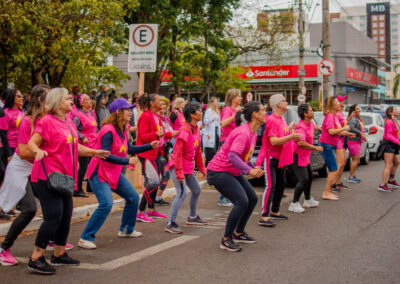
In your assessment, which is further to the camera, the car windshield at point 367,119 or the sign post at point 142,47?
the car windshield at point 367,119

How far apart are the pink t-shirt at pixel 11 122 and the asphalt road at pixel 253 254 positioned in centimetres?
158

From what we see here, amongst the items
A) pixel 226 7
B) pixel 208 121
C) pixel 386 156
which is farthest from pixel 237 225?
pixel 226 7

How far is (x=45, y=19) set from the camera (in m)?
11.9

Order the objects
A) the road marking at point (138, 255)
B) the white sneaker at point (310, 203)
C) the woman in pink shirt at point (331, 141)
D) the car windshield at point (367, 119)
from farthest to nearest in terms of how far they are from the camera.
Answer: the car windshield at point (367, 119) < the woman in pink shirt at point (331, 141) < the white sneaker at point (310, 203) < the road marking at point (138, 255)

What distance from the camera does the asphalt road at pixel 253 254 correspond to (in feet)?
16.5

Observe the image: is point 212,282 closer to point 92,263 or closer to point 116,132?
point 92,263

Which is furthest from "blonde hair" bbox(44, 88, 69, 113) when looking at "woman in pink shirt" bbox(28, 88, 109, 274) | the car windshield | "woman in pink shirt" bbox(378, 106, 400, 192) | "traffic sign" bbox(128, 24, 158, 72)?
the car windshield

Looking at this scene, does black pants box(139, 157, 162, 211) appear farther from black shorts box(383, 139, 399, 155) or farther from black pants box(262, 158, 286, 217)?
black shorts box(383, 139, 399, 155)

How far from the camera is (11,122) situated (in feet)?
24.8

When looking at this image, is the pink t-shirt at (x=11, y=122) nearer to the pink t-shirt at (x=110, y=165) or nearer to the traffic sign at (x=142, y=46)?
the pink t-shirt at (x=110, y=165)

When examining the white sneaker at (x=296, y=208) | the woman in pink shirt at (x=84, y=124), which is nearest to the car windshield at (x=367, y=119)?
the white sneaker at (x=296, y=208)

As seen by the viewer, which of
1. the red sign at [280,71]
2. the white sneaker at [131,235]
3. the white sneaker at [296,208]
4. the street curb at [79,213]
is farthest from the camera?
the red sign at [280,71]

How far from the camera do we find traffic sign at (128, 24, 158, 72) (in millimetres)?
→ 10508

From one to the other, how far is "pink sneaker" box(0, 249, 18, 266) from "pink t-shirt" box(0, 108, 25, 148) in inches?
94.8
